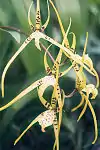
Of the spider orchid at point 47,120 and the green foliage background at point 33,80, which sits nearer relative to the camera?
the spider orchid at point 47,120

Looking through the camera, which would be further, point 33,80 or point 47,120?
point 33,80

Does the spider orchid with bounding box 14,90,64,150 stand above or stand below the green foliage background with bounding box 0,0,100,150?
below

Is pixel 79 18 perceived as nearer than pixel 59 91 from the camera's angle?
No

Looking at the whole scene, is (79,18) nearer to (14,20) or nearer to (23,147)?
(14,20)

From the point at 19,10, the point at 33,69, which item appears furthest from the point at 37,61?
the point at 19,10

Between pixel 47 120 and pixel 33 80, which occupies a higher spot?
pixel 33 80

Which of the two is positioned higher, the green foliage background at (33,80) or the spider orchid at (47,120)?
the green foliage background at (33,80)

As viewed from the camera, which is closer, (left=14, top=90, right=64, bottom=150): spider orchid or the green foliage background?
(left=14, top=90, right=64, bottom=150): spider orchid

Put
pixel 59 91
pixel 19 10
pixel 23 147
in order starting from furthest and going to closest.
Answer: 1. pixel 23 147
2. pixel 19 10
3. pixel 59 91
